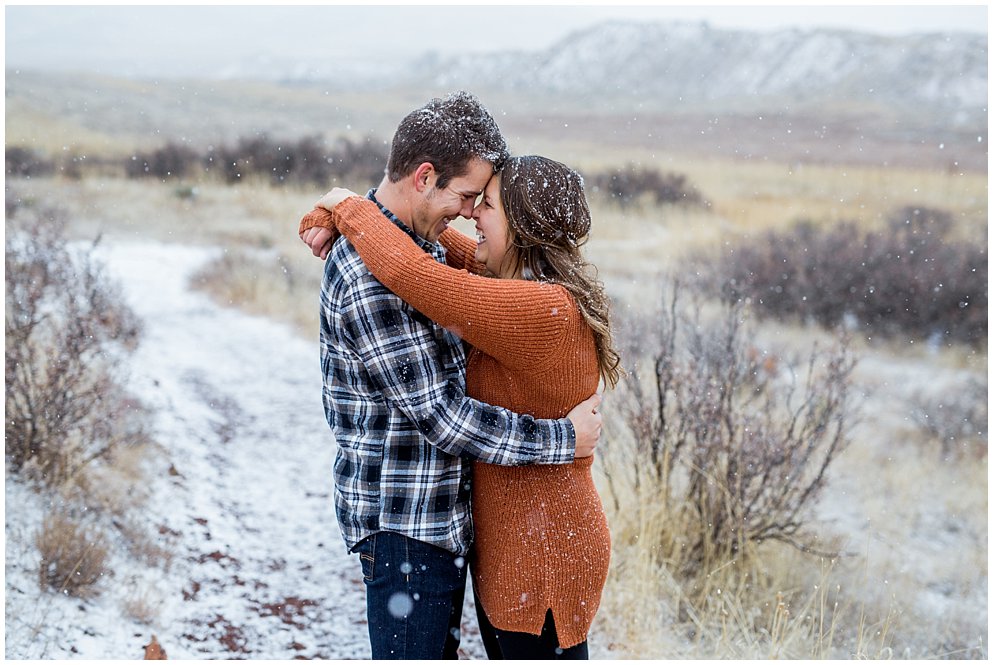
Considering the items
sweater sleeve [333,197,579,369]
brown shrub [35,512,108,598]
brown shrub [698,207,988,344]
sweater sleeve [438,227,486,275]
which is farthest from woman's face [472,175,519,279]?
brown shrub [698,207,988,344]

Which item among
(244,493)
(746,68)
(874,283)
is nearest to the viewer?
(244,493)

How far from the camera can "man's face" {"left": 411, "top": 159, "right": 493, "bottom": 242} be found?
194cm

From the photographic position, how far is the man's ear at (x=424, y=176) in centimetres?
191

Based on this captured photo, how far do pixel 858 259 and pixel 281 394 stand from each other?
782 cm

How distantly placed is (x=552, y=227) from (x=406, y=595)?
978mm

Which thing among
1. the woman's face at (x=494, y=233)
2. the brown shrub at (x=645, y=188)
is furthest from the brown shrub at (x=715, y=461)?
the brown shrub at (x=645, y=188)

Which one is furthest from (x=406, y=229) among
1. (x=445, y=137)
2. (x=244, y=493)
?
(x=244, y=493)

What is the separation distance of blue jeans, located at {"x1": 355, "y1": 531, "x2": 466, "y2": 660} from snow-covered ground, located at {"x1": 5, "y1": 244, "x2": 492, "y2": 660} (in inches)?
68.7

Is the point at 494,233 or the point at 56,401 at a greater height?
the point at 494,233

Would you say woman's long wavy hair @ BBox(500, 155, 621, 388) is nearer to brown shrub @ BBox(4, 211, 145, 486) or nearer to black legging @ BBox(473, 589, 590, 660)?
black legging @ BBox(473, 589, 590, 660)

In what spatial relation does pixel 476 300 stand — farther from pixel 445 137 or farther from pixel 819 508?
pixel 819 508

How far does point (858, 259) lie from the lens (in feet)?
33.4

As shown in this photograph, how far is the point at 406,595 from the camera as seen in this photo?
1.87m

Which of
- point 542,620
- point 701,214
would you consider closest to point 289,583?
point 542,620
